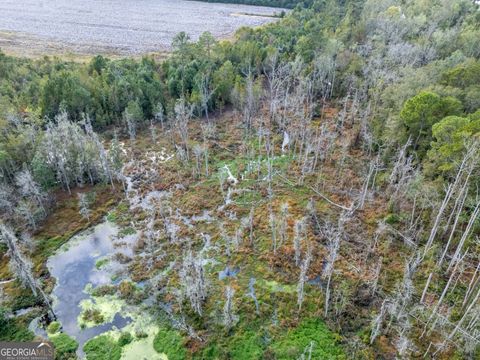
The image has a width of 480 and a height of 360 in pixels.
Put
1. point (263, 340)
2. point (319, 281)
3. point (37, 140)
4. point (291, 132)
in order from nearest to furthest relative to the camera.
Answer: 1. point (263, 340)
2. point (319, 281)
3. point (37, 140)
4. point (291, 132)

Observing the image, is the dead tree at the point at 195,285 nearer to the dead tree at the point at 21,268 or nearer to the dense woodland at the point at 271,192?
the dense woodland at the point at 271,192

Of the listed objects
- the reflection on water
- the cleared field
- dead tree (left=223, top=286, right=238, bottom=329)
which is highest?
the cleared field

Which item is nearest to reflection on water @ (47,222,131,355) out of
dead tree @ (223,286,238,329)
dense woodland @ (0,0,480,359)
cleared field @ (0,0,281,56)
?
dense woodland @ (0,0,480,359)

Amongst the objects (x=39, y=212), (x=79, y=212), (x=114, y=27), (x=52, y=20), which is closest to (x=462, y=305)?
(x=79, y=212)

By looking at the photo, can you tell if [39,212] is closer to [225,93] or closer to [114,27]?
[225,93]

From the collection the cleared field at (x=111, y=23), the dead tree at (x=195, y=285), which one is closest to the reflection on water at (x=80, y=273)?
the dead tree at (x=195, y=285)

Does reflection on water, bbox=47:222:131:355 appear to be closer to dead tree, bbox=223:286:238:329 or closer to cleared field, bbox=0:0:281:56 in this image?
dead tree, bbox=223:286:238:329
